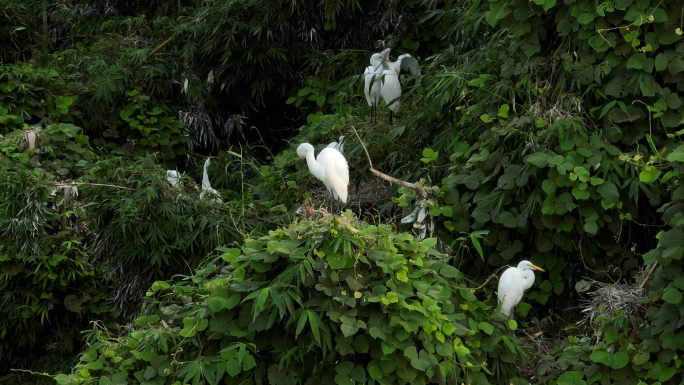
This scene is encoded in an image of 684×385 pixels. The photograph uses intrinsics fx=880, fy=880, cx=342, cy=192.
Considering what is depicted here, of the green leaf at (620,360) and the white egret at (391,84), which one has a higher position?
the green leaf at (620,360)

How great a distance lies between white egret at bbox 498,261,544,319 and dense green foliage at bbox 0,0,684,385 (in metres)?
0.21

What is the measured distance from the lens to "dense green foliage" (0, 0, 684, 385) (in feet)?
10.3

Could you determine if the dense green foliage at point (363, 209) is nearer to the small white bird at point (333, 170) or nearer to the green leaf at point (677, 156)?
the green leaf at point (677, 156)

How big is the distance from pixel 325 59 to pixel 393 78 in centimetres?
152

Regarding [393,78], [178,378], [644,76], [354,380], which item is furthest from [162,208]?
[644,76]

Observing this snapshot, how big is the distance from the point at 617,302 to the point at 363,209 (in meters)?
1.86

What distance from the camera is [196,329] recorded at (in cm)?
317

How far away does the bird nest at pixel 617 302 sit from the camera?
11.8ft

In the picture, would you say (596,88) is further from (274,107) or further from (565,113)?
(274,107)

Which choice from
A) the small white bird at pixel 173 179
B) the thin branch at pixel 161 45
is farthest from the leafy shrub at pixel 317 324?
the thin branch at pixel 161 45

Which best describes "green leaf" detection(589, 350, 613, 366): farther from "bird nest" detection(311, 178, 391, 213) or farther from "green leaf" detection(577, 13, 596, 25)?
"bird nest" detection(311, 178, 391, 213)

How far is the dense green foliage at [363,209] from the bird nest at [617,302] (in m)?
0.02

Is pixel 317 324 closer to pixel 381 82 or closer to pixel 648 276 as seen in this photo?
pixel 648 276

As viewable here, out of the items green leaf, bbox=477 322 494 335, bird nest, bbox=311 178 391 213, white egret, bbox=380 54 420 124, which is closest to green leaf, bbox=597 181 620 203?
green leaf, bbox=477 322 494 335
